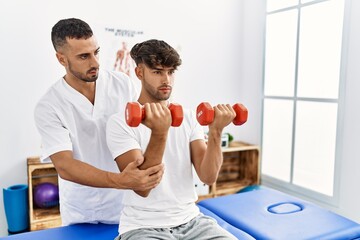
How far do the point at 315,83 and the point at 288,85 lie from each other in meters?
0.34

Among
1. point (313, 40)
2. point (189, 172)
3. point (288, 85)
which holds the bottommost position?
point (189, 172)

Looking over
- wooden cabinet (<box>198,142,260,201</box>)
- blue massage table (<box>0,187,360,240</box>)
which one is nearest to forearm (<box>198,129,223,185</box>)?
blue massage table (<box>0,187,360,240</box>)

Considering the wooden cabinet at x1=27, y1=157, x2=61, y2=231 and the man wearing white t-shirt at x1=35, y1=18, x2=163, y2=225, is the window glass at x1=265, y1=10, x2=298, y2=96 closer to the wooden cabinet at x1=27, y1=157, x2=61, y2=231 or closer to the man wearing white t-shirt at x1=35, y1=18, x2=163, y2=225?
the man wearing white t-shirt at x1=35, y1=18, x2=163, y2=225

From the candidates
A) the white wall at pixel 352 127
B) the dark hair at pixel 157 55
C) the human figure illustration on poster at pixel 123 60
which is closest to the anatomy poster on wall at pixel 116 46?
the human figure illustration on poster at pixel 123 60

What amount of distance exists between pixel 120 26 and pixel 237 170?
2.05m

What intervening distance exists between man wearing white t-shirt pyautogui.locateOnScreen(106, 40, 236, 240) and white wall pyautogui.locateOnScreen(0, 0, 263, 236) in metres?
1.69

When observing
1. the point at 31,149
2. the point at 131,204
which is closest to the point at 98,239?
the point at 131,204

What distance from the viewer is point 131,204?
1.29 m

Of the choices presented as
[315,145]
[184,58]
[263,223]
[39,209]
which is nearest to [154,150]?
[263,223]

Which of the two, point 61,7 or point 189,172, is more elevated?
point 61,7

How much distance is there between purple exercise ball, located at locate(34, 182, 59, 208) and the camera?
2.70m

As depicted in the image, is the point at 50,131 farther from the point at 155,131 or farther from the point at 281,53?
the point at 281,53

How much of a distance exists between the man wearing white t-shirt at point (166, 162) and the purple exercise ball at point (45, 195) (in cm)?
163

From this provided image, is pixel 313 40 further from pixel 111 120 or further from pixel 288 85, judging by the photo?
pixel 111 120
